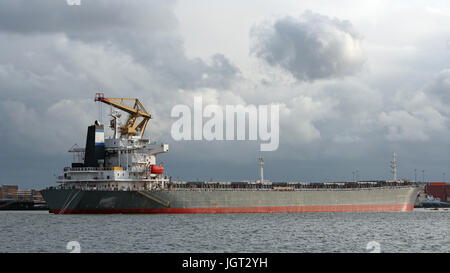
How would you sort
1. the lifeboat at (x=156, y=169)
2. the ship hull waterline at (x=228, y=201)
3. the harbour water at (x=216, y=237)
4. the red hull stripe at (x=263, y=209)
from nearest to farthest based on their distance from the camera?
1. the harbour water at (x=216, y=237)
2. the ship hull waterline at (x=228, y=201)
3. the red hull stripe at (x=263, y=209)
4. the lifeboat at (x=156, y=169)

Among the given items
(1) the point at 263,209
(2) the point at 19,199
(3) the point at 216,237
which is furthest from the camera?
(2) the point at 19,199

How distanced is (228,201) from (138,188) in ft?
Result: 37.2

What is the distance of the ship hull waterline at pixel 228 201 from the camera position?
6450cm

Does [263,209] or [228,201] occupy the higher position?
[228,201]

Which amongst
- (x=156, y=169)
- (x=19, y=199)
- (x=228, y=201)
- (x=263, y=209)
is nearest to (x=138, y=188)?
(x=156, y=169)

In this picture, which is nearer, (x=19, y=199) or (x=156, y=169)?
(x=156, y=169)

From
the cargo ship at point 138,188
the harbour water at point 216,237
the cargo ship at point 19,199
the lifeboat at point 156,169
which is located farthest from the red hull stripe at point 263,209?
the cargo ship at point 19,199

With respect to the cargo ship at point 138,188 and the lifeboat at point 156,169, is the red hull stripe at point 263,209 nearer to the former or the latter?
the cargo ship at point 138,188

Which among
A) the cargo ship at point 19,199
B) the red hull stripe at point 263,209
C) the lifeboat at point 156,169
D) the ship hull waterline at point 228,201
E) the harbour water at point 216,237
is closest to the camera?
the harbour water at point 216,237

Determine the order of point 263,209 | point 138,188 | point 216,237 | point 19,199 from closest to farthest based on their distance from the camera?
point 216,237 < point 138,188 < point 263,209 < point 19,199

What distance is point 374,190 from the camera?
84.4 meters

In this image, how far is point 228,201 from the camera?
71.4 metres

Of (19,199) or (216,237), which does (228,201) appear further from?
(19,199)
